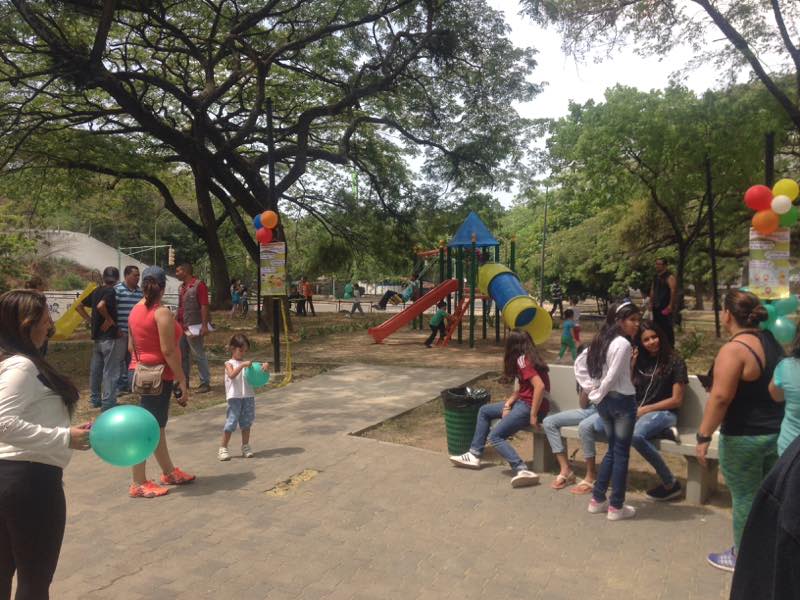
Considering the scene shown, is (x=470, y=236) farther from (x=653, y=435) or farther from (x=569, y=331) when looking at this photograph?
(x=653, y=435)

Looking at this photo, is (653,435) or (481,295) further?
(481,295)

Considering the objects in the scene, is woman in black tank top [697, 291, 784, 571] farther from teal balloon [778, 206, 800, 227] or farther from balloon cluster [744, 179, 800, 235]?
teal balloon [778, 206, 800, 227]

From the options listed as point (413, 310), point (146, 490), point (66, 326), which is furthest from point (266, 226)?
point (66, 326)

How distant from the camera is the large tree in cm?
1522

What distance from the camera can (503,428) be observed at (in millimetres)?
5551

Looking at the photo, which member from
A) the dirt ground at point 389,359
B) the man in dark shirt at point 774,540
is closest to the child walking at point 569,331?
the dirt ground at point 389,359

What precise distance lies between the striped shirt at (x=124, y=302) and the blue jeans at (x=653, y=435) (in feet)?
20.1

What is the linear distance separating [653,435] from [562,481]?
861 mm

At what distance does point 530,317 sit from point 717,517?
892 cm

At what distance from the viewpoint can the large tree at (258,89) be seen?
1522 cm

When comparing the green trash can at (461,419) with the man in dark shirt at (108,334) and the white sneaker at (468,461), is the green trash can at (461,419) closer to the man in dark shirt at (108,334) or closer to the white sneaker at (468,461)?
the white sneaker at (468,461)

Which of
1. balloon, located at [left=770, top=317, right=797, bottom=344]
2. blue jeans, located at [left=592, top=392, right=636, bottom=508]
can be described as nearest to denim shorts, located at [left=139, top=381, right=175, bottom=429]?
blue jeans, located at [left=592, top=392, right=636, bottom=508]

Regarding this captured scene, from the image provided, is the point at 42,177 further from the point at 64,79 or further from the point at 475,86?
the point at 475,86

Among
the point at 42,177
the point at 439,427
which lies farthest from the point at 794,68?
the point at 42,177
